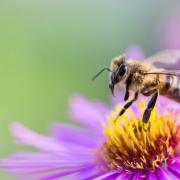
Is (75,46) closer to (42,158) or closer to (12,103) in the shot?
(12,103)

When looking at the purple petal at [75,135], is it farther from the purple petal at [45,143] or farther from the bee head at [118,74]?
the bee head at [118,74]

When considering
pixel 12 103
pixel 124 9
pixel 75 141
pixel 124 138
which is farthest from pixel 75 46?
pixel 124 138

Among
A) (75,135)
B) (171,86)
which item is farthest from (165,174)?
(75,135)

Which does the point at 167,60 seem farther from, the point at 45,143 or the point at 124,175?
the point at 45,143

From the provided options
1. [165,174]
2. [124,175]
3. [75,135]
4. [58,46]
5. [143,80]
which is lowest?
[165,174]

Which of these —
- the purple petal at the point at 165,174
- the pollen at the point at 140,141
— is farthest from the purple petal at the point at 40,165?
the purple petal at the point at 165,174

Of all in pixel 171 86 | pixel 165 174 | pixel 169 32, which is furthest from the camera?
pixel 169 32
